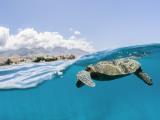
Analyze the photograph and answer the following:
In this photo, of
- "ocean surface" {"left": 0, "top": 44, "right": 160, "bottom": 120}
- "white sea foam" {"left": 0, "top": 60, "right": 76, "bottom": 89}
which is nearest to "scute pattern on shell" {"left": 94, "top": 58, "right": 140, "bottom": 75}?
"ocean surface" {"left": 0, "top": 44, "right": 160, "bottom": 120}

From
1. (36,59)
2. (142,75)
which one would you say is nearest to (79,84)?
(142,75)

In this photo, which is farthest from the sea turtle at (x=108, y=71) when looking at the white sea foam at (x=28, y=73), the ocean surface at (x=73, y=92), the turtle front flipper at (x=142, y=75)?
the white sea foam at (x=28, y=73)

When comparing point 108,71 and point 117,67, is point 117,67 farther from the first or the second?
point 108,71

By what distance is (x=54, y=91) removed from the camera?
813 inches

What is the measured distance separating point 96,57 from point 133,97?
2.72 meters

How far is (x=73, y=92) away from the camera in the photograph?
19812 millimetres

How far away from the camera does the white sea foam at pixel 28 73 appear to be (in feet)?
60.4

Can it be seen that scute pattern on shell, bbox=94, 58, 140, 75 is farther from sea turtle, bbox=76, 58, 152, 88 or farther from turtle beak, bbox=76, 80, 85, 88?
turtle beak, bbox=76, 80, 85, 88

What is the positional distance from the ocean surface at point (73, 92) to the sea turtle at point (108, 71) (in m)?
0.89

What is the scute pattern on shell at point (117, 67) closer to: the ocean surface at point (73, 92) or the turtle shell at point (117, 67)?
the turtle shell at point (117, 67)

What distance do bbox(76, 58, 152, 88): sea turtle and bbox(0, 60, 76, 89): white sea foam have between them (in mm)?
1582

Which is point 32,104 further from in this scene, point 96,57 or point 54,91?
point 96,57

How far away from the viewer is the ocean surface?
18.2 m

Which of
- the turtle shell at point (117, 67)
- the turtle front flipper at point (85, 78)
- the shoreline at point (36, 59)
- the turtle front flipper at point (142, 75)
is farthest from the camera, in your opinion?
the shoreline at point (36, 59)
